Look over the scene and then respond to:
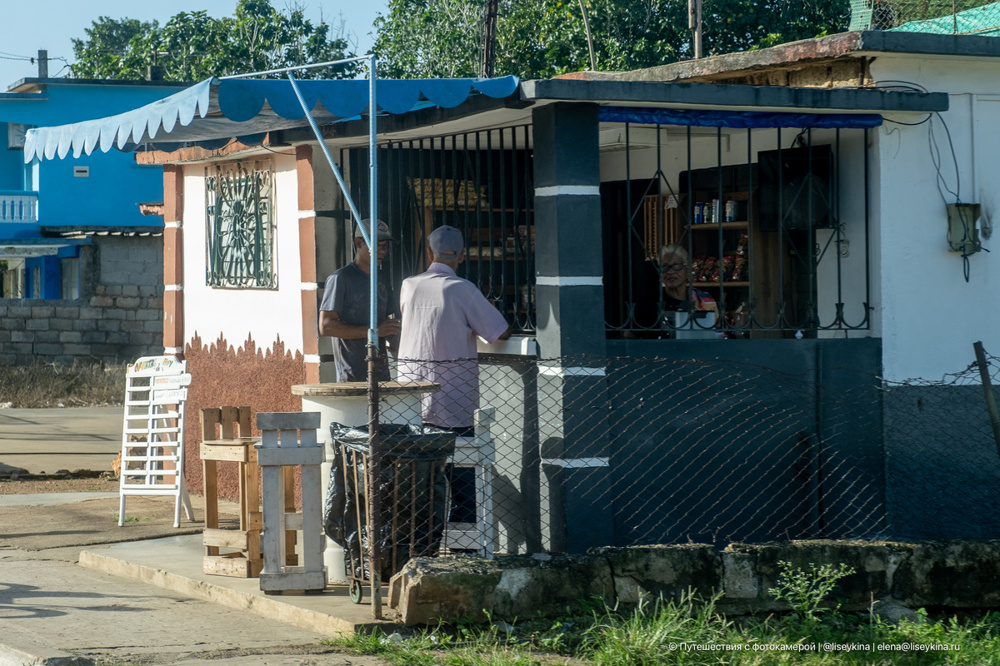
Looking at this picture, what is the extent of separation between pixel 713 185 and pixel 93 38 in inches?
1940

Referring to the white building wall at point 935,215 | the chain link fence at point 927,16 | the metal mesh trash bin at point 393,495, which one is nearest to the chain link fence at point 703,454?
the white building wall at point 935,215

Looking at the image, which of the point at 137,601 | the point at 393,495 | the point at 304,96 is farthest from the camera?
the point at 137,601

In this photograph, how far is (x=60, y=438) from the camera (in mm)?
15109

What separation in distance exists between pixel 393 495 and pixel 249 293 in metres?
4.13

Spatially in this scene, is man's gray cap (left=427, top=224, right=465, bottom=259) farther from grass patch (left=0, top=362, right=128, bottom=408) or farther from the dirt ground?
grass patch (left=0, top=362, right=128, bottom=408)

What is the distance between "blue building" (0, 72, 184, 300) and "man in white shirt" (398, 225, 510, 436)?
60.0ft

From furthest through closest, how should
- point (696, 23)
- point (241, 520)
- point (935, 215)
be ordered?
1. point (696, 23)
2. point (935, 215)
3. point (241, 520)

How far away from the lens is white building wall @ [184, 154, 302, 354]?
9.28 meters

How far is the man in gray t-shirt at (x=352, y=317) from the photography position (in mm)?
7984

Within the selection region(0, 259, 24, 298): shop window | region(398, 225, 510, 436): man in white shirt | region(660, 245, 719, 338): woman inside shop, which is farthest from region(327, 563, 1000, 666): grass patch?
region(0, 259, 24, 298): shop window

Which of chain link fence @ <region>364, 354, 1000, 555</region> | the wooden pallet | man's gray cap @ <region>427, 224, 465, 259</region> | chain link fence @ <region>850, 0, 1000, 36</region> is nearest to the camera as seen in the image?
the wooden pallet

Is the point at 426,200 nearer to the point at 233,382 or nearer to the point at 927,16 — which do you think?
the point at 233,382

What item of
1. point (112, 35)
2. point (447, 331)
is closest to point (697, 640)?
point (447, 331)

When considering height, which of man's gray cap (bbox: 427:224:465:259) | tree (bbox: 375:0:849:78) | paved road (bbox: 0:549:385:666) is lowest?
paved road (bbox: 0:549:385:666)
